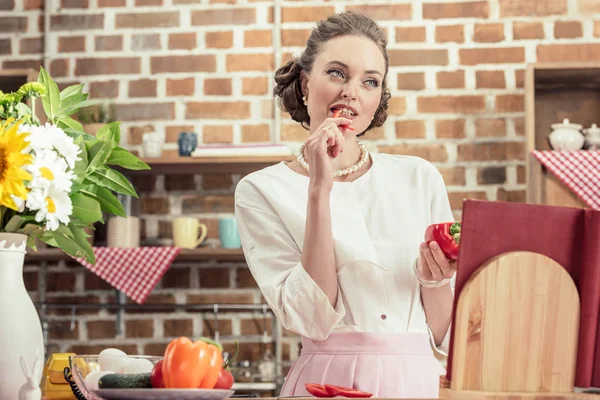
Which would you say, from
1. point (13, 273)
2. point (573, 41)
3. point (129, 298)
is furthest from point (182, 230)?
point (13, 273)

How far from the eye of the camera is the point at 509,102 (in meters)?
3.33

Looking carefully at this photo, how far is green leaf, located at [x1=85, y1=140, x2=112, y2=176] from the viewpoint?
1308 mm

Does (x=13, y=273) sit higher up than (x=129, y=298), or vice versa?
(x=13, y=273)

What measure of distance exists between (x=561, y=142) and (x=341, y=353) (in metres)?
1.63

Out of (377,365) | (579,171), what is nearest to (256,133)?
(579,171)

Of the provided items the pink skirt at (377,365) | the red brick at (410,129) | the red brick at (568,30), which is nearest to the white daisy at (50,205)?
the pink skirt at (377,365)

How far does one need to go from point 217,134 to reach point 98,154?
2.10 m

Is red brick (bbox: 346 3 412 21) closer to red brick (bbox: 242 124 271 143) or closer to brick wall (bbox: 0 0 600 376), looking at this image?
brick wall (bbox: 0 0 600 376)

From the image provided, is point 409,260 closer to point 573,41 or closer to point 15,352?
point 15,352

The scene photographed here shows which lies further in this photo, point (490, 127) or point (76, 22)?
point (76, 22)

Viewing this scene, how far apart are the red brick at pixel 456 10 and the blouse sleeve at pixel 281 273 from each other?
1.73 metres

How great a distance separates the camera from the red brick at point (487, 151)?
10.9ft

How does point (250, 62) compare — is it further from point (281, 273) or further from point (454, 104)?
point (281, 273)

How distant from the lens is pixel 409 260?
1.82 meters
